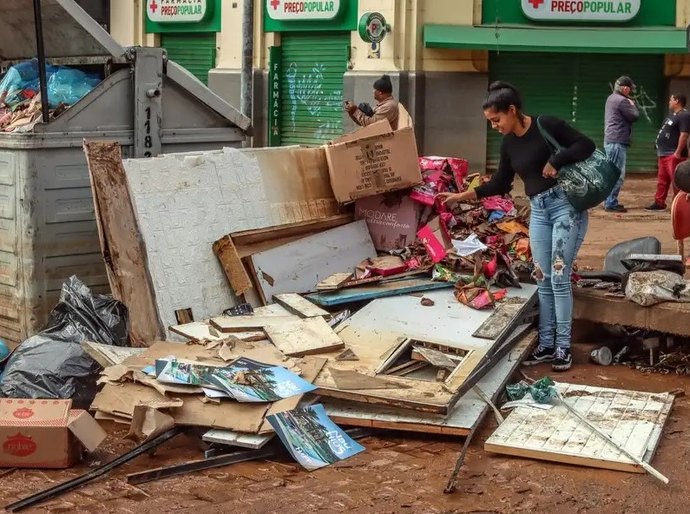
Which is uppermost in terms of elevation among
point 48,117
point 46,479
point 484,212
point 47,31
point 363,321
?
point 47,31

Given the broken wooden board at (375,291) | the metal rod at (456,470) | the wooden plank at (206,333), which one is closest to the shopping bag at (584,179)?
the broken wooden board at (375,291)

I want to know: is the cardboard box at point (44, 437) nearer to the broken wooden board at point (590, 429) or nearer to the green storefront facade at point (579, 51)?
the broken wooden board at point (590, 429)

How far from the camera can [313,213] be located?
26.1 ft

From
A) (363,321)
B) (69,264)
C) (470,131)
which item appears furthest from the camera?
(470,131)

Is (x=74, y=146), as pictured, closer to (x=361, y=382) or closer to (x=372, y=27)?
(x=361, y=382)

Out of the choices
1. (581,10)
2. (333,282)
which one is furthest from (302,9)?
(333,282)

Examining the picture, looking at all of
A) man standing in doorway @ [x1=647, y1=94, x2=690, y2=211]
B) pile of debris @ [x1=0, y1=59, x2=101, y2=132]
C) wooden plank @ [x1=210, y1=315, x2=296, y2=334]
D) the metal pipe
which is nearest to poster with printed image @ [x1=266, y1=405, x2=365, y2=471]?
wooden plank @ [x1=210, y1=315, x2=296, y2=334]

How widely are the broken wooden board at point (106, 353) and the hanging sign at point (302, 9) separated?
1325 cm

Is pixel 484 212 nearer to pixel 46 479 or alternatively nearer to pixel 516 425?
pixel 516 425

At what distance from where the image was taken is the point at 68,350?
6355 millimetres

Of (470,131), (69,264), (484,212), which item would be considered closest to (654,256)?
(484,212)

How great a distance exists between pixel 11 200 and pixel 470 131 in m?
12.1

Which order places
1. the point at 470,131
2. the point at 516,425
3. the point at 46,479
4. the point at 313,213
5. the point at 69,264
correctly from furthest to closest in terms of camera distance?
the point at 470,131
the point at 313,213
the point at 69,264
the point at 516,425
the point at 46,479

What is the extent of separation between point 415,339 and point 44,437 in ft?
7.31
